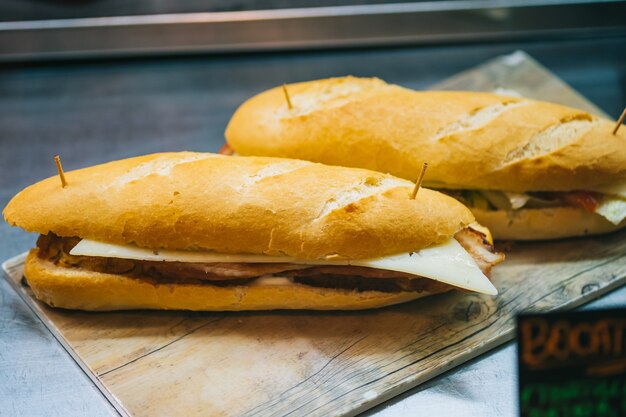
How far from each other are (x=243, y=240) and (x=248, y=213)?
0.34 feet

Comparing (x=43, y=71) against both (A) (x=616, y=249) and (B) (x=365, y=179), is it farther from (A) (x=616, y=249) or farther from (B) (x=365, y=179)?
(A) (x=616, y=249)

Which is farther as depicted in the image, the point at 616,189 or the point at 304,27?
the point at 304,27

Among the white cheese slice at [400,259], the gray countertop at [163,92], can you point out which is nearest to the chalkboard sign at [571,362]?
the white cheese slice at [400,259]

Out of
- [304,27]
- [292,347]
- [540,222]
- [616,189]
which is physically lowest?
[292,347]

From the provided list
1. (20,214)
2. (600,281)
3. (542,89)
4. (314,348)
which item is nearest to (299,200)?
(314,348)

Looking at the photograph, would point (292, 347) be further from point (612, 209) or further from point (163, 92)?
point (163, 92)

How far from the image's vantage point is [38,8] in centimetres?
460

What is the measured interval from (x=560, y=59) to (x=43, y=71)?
11.4ft

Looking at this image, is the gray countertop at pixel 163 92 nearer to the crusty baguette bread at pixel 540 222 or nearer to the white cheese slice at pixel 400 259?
the crusty baguette bread at pixel 540 222

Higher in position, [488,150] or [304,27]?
[304,27]

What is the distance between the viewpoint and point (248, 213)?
2.77 meters

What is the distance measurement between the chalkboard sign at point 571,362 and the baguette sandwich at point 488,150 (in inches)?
55.7

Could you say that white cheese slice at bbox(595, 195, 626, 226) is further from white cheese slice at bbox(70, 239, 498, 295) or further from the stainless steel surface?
the stainless steel surface

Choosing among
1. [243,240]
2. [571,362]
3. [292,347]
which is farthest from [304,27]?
[571,362]
